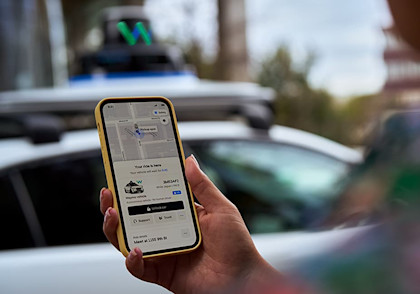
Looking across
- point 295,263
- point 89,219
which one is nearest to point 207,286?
point 295,263

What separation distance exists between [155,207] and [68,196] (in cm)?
107

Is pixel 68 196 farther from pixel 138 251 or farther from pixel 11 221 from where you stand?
pixel 138 251

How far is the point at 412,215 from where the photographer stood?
0.44 metres

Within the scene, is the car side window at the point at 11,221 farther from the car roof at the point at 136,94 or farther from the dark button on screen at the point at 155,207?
the dark button on screen at the point at 155,207

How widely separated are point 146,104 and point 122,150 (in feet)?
0.27

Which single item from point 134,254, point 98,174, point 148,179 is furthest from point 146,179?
point 98,174

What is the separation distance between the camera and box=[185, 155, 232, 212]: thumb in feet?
2.83

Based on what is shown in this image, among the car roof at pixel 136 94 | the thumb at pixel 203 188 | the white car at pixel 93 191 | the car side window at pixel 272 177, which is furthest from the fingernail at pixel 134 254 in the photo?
the car side window at pixel 272 177

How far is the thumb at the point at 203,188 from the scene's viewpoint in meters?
0.86

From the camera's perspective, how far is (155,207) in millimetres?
854

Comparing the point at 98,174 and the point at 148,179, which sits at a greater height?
the point at 148,179

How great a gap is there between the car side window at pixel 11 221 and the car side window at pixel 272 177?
55cm

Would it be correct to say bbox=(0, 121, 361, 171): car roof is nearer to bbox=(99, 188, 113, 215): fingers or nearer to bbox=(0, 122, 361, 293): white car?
bbox=(0, 122, 361, 293): white car

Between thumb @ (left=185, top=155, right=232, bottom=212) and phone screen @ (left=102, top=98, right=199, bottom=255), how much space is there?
1 cm
